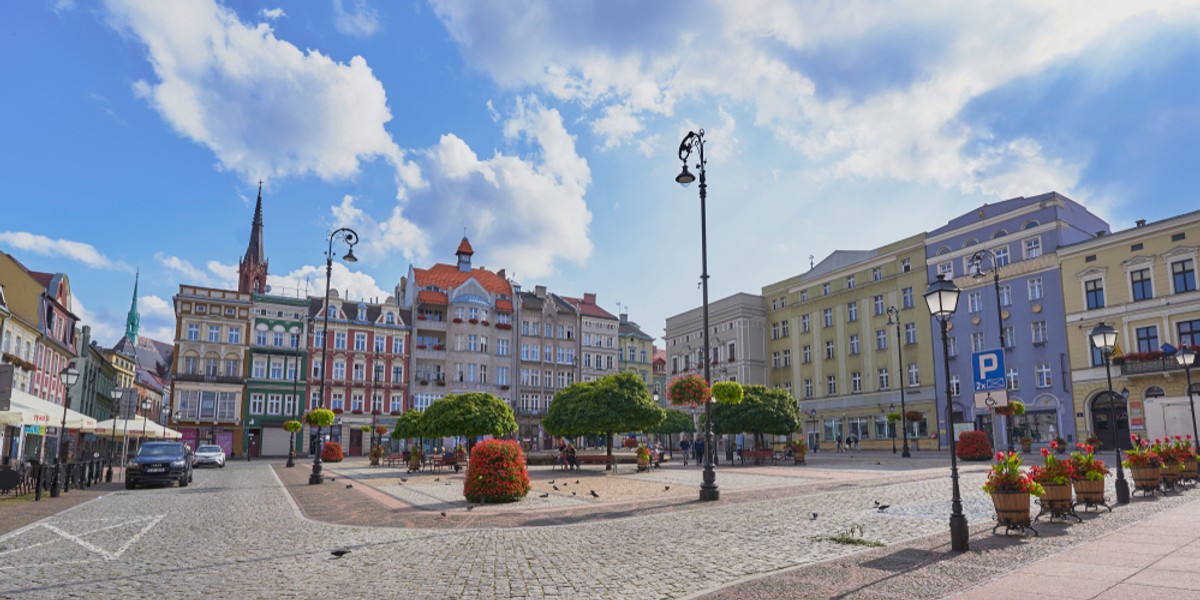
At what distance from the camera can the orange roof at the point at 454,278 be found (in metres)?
73.0

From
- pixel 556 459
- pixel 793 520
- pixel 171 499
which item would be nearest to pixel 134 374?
pixel 556 459

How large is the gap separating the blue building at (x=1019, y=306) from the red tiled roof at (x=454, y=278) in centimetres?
4396

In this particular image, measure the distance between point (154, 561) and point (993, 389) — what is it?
1328 cm

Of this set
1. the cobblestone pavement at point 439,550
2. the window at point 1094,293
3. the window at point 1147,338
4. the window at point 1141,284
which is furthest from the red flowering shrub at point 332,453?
the window at point 1141,284

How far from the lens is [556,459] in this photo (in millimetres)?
37031

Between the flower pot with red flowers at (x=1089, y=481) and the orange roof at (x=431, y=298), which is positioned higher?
the orange roof at (x=431, y=298)

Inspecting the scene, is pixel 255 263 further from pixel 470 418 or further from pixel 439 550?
pixel 439 550

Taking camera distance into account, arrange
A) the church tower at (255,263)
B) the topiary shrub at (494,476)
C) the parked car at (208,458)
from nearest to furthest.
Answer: the topiary shrub at (494,476), the parked car at (208,458), the church tower at (255,263)

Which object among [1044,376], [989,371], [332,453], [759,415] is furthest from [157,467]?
[1044,376]

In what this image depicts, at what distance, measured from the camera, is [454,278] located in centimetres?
7500

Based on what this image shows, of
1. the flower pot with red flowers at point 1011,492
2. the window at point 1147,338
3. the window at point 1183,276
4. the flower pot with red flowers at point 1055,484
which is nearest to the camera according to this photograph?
the flower pot with red flowers at point 1011,492

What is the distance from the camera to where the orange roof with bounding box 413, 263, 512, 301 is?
240ft

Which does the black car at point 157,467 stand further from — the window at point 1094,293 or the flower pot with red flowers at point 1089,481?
the window at point 1094,293

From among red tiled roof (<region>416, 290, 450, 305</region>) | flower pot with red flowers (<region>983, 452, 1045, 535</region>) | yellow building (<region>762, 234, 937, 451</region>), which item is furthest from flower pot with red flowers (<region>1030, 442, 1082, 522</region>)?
red tiled roof (<region>416, 290, 450, 305</region>)
